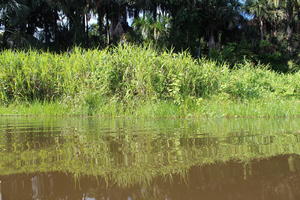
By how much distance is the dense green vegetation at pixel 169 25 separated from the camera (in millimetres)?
19664

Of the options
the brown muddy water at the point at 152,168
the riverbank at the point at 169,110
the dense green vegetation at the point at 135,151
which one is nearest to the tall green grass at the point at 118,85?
the riverbank at the point at 169,110

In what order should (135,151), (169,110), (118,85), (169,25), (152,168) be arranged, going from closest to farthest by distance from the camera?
1. (152,168)
2. (135,151)
3. (169,110)
4. (118,85)
5. (169,25)

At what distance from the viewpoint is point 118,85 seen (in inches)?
340

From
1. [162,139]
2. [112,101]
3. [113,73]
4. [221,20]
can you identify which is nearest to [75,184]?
[162,139]

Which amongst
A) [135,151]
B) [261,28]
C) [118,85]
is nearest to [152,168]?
[135,151]

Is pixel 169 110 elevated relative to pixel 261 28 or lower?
lower

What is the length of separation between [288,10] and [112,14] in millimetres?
14332

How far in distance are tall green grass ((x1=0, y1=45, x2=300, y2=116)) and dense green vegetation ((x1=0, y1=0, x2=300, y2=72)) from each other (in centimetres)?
812

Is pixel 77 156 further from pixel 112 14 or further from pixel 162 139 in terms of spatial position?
pixel 112 14

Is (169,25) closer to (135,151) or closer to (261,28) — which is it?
(261,28)

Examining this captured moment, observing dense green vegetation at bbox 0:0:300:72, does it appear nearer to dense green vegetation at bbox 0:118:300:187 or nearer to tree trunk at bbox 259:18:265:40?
tree trunk at bbox 259:18:265:40

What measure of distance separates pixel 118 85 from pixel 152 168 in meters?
6.48

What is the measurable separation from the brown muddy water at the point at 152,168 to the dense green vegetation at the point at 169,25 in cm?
1425

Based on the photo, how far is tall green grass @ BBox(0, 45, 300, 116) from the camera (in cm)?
804
